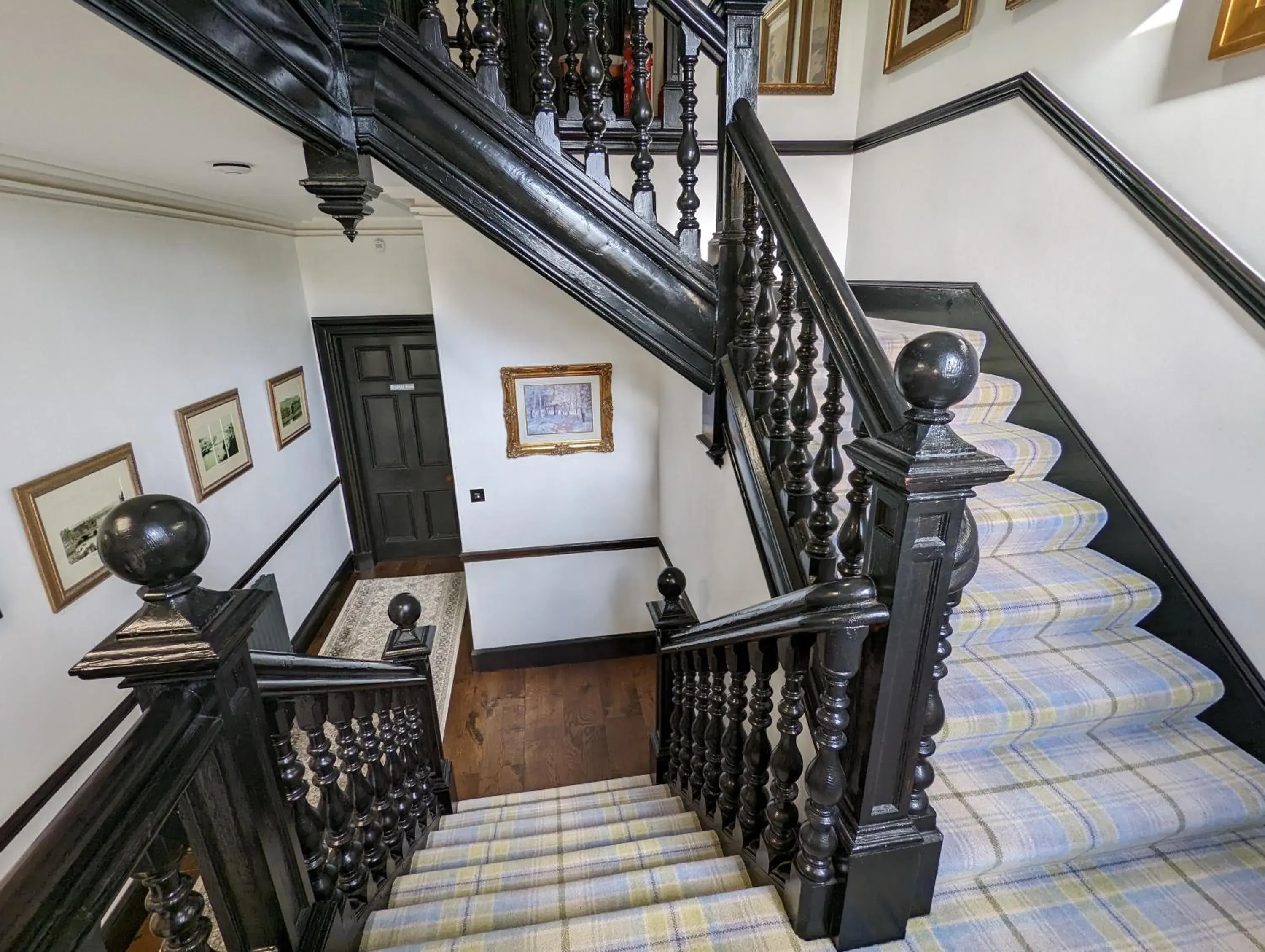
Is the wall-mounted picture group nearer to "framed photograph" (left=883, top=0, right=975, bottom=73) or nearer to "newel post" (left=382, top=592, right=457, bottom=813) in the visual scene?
"newel post" (left=382, top=592, right=457, bottom=813)

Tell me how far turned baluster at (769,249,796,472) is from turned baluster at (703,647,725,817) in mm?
571

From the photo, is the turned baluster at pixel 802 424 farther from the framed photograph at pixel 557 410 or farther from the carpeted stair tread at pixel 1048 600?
the framed photograph at pixel 557 410

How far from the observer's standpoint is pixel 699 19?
5.81 ft

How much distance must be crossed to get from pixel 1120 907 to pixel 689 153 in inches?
82.7

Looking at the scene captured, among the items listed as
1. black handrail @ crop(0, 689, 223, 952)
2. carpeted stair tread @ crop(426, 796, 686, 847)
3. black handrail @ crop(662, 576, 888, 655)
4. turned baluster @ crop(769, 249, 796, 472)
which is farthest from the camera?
carpeted stair tread @ crop(426, 796, 686, 847)

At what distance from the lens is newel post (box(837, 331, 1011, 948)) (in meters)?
0.85

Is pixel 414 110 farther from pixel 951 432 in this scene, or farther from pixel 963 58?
pixel 963 58

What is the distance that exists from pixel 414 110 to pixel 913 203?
2260 millimetres

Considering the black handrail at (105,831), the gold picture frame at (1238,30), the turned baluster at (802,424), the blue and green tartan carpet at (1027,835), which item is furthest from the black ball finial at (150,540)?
the gold picture frame at (1238,30)

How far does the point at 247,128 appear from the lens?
1573mm

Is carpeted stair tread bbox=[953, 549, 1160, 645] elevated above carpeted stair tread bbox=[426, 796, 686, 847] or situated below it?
above

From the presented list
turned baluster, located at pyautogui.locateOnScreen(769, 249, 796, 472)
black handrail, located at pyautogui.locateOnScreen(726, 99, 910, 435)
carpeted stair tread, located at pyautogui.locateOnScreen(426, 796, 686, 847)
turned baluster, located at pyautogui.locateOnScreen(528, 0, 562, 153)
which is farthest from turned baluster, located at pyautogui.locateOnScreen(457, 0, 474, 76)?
carpeted stair tread, located at pyautogui.locateOnScreen(426, 796, 686, 847)

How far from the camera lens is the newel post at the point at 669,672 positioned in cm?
206

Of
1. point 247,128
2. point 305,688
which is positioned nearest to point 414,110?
point 247,128
